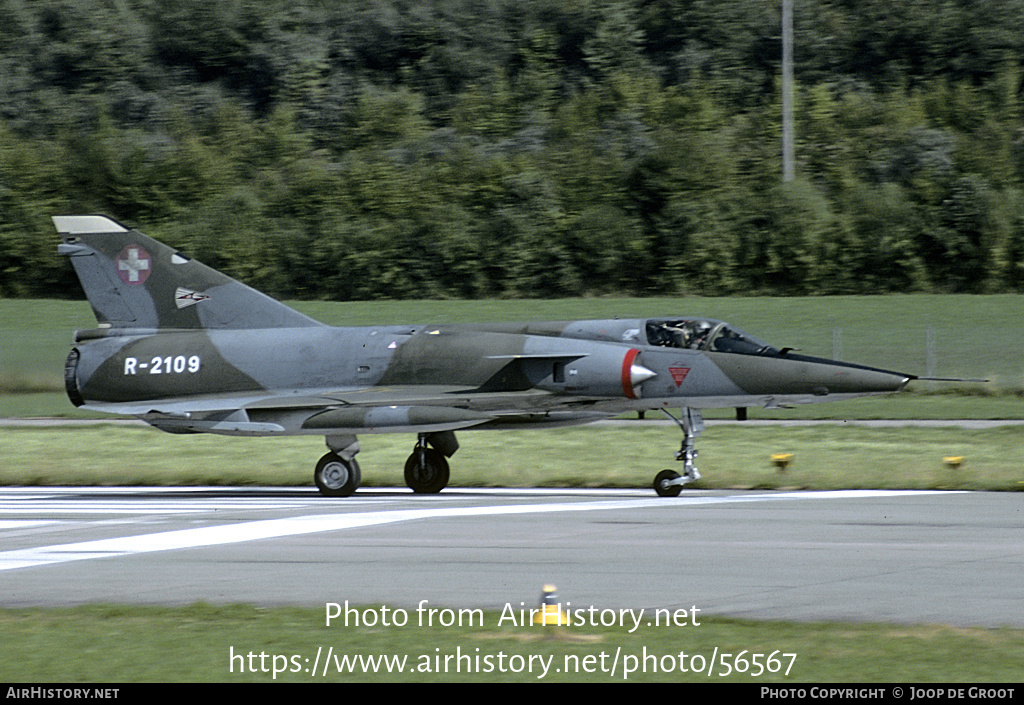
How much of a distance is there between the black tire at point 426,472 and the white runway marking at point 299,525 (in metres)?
3.15

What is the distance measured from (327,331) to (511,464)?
11.9 feet

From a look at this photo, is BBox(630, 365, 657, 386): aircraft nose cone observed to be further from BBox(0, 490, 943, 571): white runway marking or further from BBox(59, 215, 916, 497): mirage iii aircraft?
BBox(0, 490, 943, 571): white runway marking

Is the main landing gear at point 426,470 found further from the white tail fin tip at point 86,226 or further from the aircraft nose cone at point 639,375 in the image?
the white tail fin tip at point 86,226

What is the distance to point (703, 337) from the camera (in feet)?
57.4

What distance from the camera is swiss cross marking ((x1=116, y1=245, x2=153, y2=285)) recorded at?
20.1 m

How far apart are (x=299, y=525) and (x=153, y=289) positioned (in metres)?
7.54

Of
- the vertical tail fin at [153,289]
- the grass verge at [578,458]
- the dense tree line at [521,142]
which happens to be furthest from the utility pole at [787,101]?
the vertical tail fin at [153,289]

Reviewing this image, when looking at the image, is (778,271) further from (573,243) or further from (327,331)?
(327,331)

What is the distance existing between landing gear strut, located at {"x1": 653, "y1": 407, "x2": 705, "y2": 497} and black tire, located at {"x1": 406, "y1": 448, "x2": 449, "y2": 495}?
3.17 m

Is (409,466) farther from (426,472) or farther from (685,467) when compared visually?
(685,467)

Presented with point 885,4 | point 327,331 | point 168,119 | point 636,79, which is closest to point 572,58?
point 636,79

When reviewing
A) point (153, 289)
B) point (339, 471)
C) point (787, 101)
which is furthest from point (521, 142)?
point (339, 471)

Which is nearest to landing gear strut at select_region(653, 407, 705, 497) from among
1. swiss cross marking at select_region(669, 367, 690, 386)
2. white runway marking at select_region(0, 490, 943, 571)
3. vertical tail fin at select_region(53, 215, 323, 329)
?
white runway marking at select_region(0, 490, 943, 571)

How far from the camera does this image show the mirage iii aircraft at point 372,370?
56.2 ft
